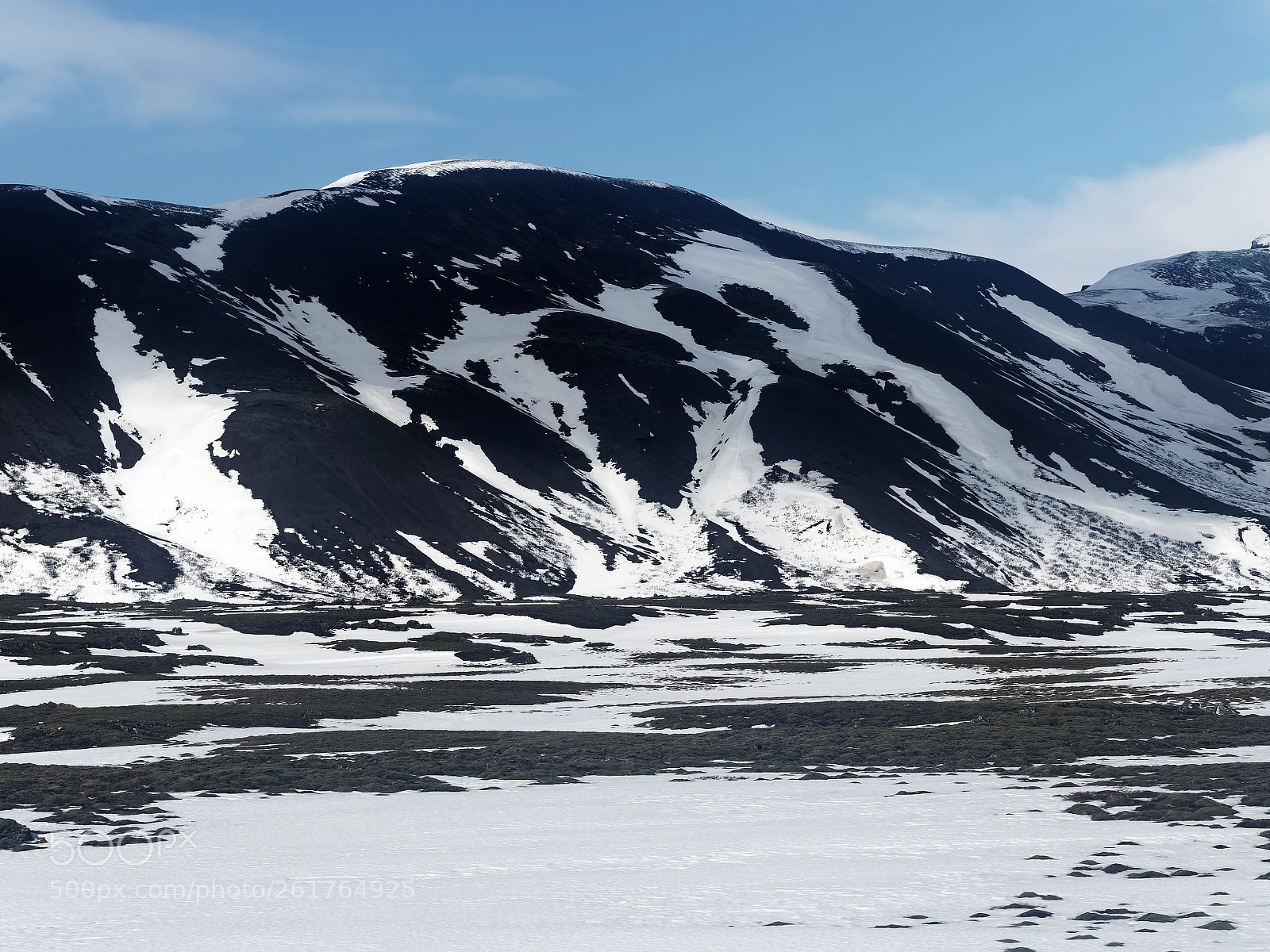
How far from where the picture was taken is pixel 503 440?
138875 millimetres

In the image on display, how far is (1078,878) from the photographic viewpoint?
18.1 meters

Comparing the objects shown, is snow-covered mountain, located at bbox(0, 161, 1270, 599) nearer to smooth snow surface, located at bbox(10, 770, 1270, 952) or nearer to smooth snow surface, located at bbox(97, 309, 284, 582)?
smooth snow surface, located at bbox(97, 309, 284, 582)

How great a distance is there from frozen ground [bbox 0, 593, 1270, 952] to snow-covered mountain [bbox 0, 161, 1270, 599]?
153ft

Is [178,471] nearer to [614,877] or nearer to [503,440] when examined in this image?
[503,440]

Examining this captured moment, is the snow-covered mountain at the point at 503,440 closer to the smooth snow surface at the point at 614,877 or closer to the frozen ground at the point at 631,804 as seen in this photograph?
the frozen ground at the point at 631,804

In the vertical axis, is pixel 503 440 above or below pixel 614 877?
above

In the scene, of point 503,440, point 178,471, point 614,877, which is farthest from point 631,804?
point 503,440

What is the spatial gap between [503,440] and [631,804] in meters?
Result: 115

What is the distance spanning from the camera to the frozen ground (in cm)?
1588

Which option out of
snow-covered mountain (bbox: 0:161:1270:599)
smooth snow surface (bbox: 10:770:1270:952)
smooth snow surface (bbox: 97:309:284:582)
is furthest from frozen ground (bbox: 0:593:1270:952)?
snow-covered mountain (bbox: 0:161:1270:599)

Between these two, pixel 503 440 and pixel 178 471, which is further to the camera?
pixel 503 440

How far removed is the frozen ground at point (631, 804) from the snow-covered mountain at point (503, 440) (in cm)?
4676

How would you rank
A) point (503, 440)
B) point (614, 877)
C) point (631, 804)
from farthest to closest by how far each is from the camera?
point (503, 440)
point (631, 804)
point (614, 877)

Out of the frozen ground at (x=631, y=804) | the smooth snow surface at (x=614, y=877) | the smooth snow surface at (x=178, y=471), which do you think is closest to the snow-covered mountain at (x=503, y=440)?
the smooth snow surface at (x=178, y=471)
